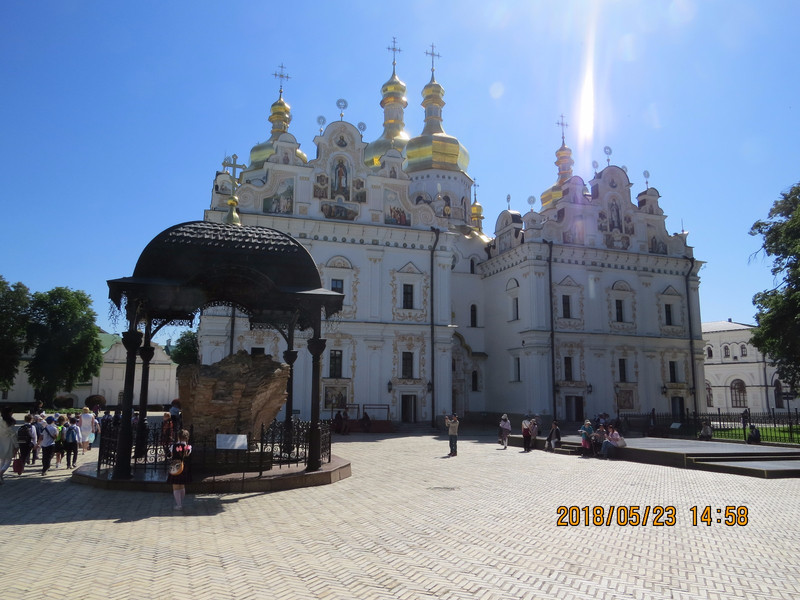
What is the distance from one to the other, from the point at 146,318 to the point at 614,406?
28758 millimetres

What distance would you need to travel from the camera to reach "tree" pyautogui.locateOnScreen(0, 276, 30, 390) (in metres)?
45.9

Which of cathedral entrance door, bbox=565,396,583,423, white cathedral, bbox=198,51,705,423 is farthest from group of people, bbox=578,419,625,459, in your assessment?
cathedral entrance door, bbox=565,396,583,423

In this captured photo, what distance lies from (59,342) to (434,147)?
3324 centimetres

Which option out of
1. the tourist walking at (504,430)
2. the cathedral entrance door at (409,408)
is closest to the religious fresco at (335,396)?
the cathedral entrance door at (409,408)

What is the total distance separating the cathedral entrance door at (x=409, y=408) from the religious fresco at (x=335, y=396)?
332 cm

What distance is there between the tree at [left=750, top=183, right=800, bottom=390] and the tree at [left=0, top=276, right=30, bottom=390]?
164 feet

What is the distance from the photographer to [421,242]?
34.5 meters

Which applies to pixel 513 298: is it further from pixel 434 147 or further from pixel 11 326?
pixel 11 326

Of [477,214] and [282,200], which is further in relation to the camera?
[477,214]

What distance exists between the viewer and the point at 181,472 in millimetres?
10406

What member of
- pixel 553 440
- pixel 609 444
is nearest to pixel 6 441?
pixel 609 444

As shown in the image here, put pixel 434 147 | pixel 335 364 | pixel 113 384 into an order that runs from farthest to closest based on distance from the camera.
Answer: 1. pixel 113 384
2. pixel 434 147
3. pixel 335 364

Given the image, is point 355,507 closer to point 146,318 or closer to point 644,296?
point 146,318

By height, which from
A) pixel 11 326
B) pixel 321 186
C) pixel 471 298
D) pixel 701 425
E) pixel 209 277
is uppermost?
pixel 321 186
